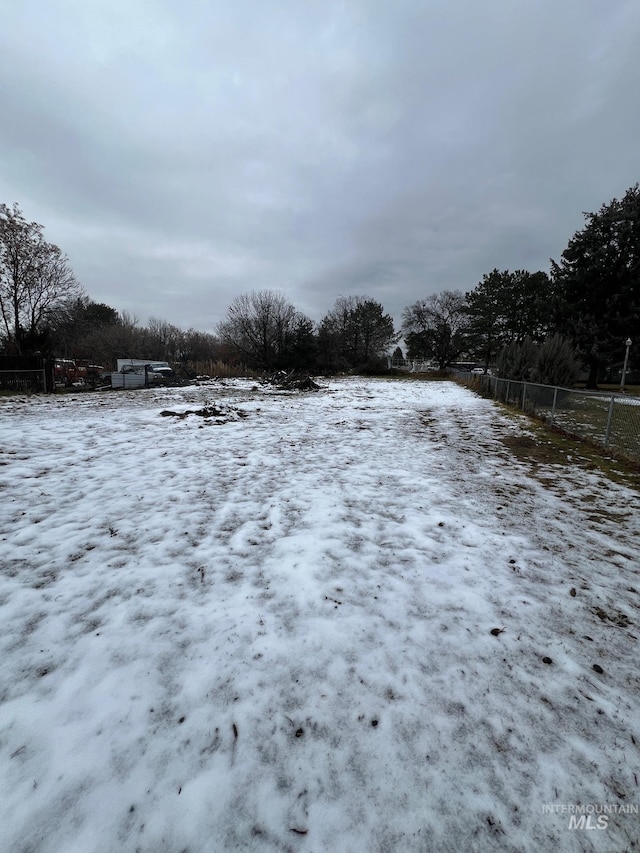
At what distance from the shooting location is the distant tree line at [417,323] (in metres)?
21.6

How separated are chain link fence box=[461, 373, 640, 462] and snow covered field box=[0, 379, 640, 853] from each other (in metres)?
3.20

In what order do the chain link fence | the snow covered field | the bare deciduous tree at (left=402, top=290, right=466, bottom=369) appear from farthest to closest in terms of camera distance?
the bare deciduous tree at (left=402, top=290, right=466, bottom=369) < the chain link fence < the snow covered field

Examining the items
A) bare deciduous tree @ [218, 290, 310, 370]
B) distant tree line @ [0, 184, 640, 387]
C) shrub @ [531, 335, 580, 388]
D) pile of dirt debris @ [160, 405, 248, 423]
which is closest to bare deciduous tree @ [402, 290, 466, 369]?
distant tree line @ [0, 184, 640, 387]

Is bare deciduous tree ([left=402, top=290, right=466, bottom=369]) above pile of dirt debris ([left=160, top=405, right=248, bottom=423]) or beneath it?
above

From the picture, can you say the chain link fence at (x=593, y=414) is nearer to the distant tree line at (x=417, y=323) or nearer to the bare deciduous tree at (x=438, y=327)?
the distant tree line at (x=417, y=323)

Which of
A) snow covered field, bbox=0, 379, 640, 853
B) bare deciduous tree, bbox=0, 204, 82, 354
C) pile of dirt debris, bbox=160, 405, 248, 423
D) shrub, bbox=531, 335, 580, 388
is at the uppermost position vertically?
bare deciduous tree, bbox=0, 204, 82, 354

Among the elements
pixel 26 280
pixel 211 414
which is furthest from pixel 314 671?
pixel 26 280

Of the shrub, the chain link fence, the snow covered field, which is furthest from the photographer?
the shrub

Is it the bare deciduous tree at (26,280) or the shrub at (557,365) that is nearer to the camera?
the shrub at (557,365)

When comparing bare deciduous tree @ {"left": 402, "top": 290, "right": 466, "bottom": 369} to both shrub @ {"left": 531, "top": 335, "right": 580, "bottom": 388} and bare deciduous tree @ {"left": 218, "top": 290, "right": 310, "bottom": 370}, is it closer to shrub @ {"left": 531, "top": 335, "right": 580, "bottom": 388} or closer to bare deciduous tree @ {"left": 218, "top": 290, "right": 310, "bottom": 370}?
bare deciduous tree @ {"left": 218, "top": 290, "right": 310, "bottom": 370}

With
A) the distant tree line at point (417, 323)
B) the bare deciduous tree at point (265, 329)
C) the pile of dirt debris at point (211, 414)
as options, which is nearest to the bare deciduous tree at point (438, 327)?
the distant tree line at point (417, 323)

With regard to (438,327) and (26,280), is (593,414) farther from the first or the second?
(438,327)

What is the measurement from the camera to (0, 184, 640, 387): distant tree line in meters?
21.6

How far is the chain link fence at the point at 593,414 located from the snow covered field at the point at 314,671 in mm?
3200
